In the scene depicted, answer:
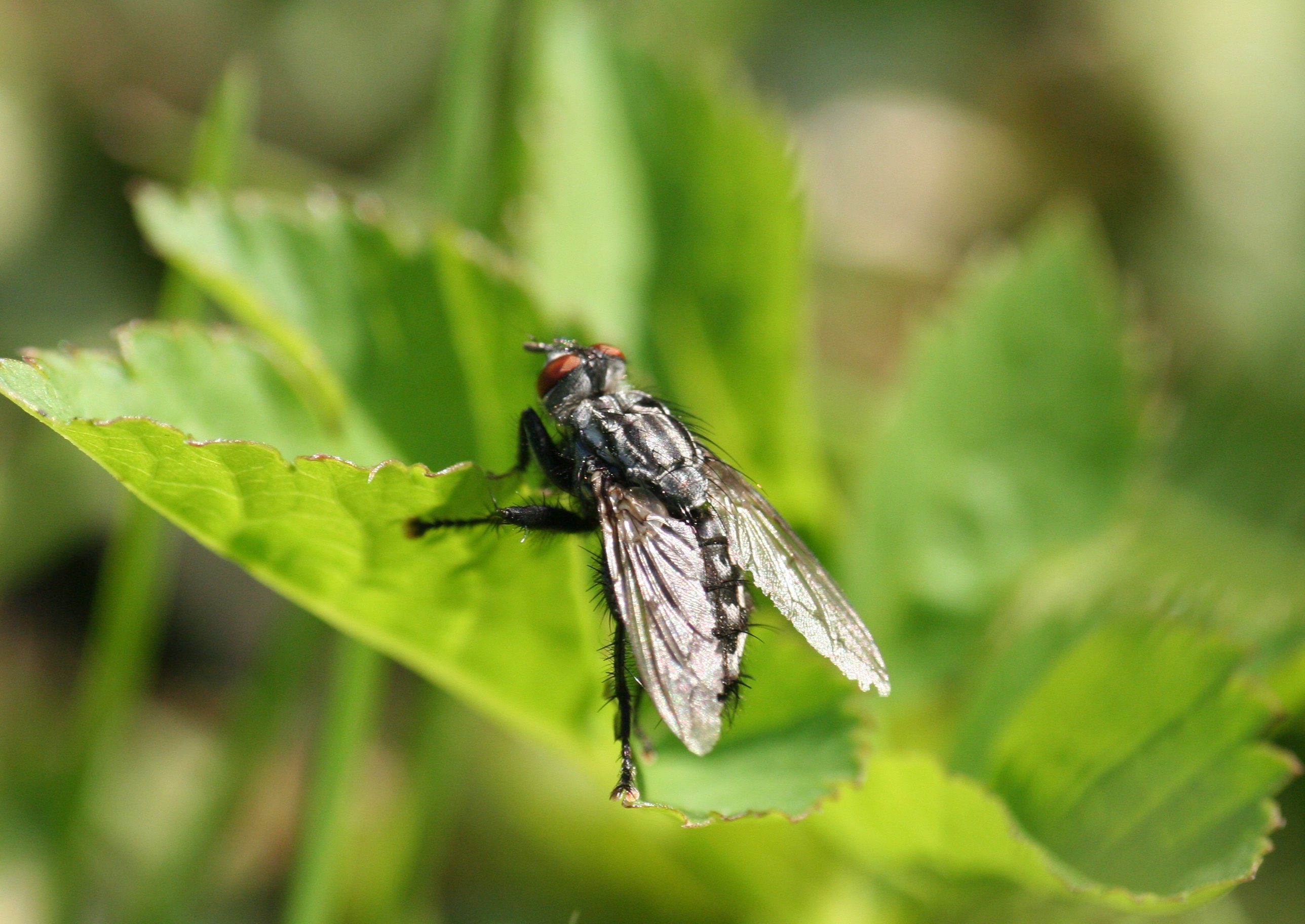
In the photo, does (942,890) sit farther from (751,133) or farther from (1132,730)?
(751,133)

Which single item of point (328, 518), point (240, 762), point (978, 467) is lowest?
point (240, 762)

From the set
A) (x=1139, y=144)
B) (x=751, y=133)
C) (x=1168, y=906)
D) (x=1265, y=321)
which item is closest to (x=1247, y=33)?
(x=1139, y=144)

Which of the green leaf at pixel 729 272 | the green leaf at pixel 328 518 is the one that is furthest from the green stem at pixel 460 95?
the green leaf at pixel 328 518

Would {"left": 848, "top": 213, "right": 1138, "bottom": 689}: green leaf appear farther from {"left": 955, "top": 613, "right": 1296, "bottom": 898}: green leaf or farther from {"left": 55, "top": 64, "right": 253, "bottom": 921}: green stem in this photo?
{"left": 55, "top": 64, "right": 253, "bottom": 921}: green stem

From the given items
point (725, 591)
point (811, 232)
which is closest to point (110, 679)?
point (725, 591)

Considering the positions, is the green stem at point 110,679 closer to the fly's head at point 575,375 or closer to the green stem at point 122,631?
the green stem at point 122,631

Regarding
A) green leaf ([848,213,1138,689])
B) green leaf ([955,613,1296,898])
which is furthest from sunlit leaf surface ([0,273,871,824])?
green leaf ([848,213,1138,689])

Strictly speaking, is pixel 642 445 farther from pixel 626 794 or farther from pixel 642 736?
pixel 626 794
